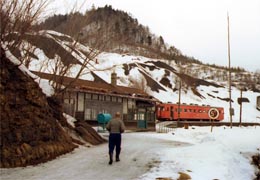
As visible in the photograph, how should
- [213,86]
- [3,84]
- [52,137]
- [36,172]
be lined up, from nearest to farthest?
[36,172]
[3,84]
[52,137]
[213,86]

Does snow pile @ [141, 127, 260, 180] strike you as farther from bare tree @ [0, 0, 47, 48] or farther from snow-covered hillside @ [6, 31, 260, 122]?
snow-covered hillside @ [6, 31, 260, 122]

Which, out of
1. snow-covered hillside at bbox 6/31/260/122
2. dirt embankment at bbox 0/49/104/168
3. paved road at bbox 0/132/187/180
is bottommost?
paved road at bbox 0/132/187/180

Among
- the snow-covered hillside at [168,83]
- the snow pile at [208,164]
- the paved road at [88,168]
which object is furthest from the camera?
the snow-covered hillside at [168,83]

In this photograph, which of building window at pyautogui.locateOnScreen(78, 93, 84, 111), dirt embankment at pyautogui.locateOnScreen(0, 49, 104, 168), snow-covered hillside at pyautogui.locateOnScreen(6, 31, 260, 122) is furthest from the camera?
snow-covered hillside at pyautogui.locateOnScreen(6, 31, 260, 122)

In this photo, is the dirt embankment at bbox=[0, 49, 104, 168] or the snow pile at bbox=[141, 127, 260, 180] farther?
the dirt embankment at bbox=[0, 49, 104, 168]

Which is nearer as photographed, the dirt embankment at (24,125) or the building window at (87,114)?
the dirt embankment at (24,125)

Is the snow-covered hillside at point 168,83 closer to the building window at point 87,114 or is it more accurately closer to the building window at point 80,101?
the building window at point 87,114

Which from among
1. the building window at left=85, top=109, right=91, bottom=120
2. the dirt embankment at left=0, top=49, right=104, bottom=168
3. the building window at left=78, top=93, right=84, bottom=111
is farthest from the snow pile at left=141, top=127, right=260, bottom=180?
the building window at left=85, top=109, right=91, bottom=120

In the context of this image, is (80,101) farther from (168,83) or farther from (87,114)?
(168,83)

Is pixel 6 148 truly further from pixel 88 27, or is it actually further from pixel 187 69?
pixel 187 69

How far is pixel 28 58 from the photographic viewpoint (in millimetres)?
18844

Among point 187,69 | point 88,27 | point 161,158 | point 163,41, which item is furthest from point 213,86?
point 161,158

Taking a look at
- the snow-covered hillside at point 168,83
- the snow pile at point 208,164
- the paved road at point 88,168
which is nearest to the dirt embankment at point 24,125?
the paved road at point 88,168

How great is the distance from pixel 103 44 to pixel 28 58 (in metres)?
4.27
